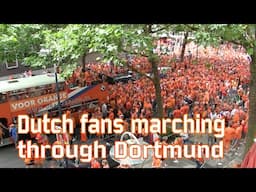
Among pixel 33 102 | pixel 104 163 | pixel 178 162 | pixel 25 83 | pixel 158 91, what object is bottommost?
pixel 178 162

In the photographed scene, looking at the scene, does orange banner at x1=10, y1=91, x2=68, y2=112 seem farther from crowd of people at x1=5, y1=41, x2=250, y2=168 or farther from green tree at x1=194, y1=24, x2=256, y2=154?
green tree at x1=194, y1=24, x2=256, y2=154

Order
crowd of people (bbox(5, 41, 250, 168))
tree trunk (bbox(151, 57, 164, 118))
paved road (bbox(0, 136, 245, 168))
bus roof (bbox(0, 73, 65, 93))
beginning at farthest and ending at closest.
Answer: bus roof (bbox(0, 73, 65, 93)), crowd of people (bbox(5, 41, 250, 168)), tree trunk (bbox(151, 57, 164, 118)), paved road (bbox(0, 136, 245, 168))

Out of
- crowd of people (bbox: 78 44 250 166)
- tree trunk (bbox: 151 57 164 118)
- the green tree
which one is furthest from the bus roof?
the green tree

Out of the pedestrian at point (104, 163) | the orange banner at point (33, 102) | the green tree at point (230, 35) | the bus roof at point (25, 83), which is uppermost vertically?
the green tree at point (230, 35)

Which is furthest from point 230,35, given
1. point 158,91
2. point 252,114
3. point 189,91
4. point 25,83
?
point 25,83

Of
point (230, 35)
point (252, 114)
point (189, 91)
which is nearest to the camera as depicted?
point (230, 35)

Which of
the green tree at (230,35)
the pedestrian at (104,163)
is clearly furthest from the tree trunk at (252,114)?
the pedestrian at (104,163)

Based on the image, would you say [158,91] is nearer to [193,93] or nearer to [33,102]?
[193,93]

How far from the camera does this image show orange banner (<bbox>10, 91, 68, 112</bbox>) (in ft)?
29.1

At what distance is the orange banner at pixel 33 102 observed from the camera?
8.88 meters

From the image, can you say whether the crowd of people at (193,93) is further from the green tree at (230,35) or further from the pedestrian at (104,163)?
the pedestrian at (104,163)

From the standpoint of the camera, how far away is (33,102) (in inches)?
360
